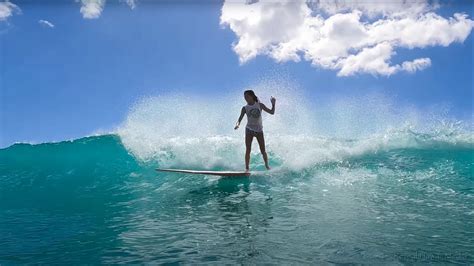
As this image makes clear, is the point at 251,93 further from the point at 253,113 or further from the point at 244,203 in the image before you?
the point at 244,203

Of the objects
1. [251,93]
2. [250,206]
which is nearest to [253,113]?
[251,93]

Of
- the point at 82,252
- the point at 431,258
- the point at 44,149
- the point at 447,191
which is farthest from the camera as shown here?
the point at 44,149

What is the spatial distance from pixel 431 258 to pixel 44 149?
15.9 m

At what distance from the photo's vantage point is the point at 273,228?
529 cm

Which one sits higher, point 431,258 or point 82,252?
point 82,252

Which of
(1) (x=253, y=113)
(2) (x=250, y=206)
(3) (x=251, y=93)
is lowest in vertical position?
(2) (x=250, y=206)

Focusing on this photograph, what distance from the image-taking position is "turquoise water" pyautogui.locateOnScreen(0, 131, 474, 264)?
4.40 metres

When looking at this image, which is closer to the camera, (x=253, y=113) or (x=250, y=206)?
(x=250, y=206)

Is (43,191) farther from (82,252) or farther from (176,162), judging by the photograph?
(82,252)

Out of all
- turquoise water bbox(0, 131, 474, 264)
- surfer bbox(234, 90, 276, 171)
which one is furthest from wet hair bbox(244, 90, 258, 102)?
turquoise water bbox(0, 131, 474, 264)

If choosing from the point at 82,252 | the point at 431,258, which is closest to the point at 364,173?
the point at 431,258

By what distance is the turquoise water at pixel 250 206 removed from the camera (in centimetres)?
440

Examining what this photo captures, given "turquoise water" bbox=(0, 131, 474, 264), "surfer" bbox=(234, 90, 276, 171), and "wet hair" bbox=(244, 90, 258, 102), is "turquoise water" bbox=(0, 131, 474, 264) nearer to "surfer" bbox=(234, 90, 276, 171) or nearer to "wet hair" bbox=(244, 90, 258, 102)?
"surfer" bbox=(234, 90, 276, 171)

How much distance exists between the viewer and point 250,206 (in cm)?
674
